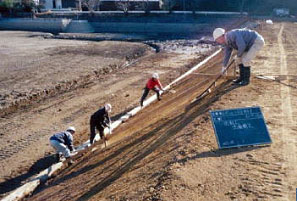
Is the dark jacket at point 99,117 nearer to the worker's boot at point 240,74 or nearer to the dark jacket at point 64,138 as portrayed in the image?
the dark jacket at point 64,138

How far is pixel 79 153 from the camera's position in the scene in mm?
9289

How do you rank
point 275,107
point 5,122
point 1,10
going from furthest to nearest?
point 1,10 → point 5,122 → point 275,107

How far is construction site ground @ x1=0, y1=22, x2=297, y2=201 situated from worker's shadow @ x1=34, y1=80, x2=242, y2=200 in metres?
0.03

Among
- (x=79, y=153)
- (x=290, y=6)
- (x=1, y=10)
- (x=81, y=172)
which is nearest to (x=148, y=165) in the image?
(x=81, y=172)

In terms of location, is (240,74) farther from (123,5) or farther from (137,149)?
(123,5)

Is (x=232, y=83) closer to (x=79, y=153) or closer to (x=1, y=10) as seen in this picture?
(x=79, y=153)

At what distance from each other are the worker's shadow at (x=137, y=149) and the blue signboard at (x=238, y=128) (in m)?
1.63

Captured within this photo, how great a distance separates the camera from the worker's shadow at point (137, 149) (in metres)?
6.91

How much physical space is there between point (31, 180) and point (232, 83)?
22.1 feet

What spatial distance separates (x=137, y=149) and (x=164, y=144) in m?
0.75

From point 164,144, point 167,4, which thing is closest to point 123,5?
point 167,4

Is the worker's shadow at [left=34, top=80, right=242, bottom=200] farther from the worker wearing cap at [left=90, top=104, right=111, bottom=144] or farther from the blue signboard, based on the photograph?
the blue signboard

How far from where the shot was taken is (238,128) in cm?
639

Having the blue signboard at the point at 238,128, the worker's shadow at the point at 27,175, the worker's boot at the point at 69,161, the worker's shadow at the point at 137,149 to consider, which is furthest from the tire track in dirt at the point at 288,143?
the worker's shadow at the point at 27,175
